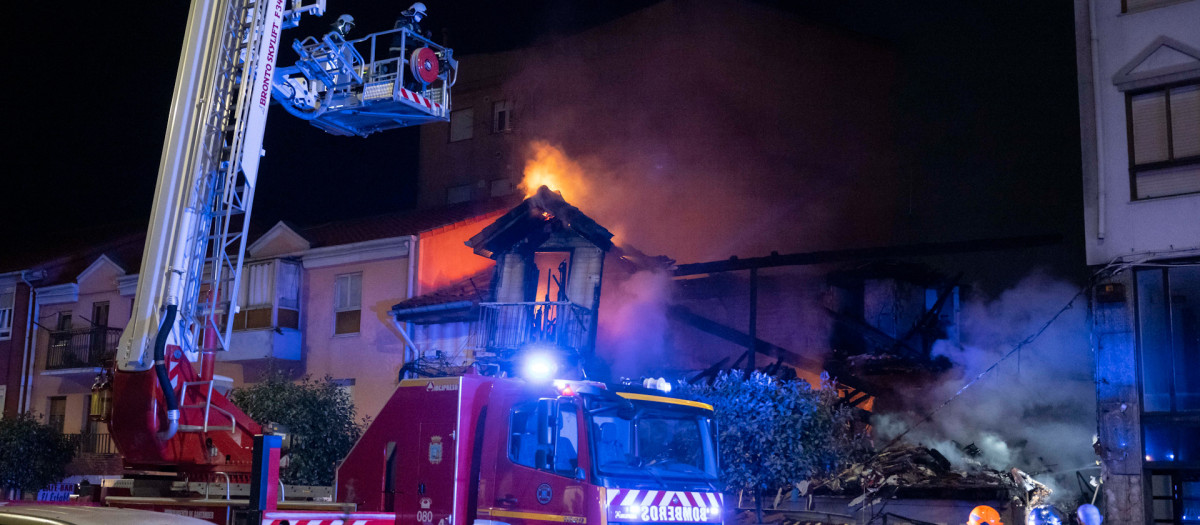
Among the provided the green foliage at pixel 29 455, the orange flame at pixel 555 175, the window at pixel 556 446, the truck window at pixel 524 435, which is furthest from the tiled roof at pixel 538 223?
the green foliage at pixel 29 455

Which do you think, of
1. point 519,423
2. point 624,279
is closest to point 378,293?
point 624,279

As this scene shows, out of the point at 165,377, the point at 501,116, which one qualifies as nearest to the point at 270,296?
the point at 501,116

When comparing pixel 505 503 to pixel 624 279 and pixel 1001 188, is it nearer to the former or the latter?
pixel 624 279

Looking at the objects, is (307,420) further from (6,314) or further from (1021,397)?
(6,314)

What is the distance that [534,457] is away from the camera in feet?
30.5

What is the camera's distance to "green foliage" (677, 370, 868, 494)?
14.8 meters

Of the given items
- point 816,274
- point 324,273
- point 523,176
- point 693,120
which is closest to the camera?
point 816,274

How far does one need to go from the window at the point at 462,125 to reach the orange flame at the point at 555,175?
3.86m

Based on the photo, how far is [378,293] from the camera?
24.3 m

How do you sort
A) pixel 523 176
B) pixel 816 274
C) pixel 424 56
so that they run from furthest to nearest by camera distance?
pixel 523 176 < pixel 816 274 < pixel 424 56

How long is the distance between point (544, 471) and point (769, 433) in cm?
632

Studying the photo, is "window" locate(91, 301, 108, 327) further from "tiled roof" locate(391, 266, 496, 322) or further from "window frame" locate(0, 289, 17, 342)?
"tiled roof" locate(391, 266, 496, 322)

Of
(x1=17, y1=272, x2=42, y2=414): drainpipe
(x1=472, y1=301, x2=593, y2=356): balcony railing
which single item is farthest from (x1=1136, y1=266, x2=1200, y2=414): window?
(x1=17, y1=272, x2=42, y2=414): drainpipe

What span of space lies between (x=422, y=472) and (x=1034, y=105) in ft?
61.2
